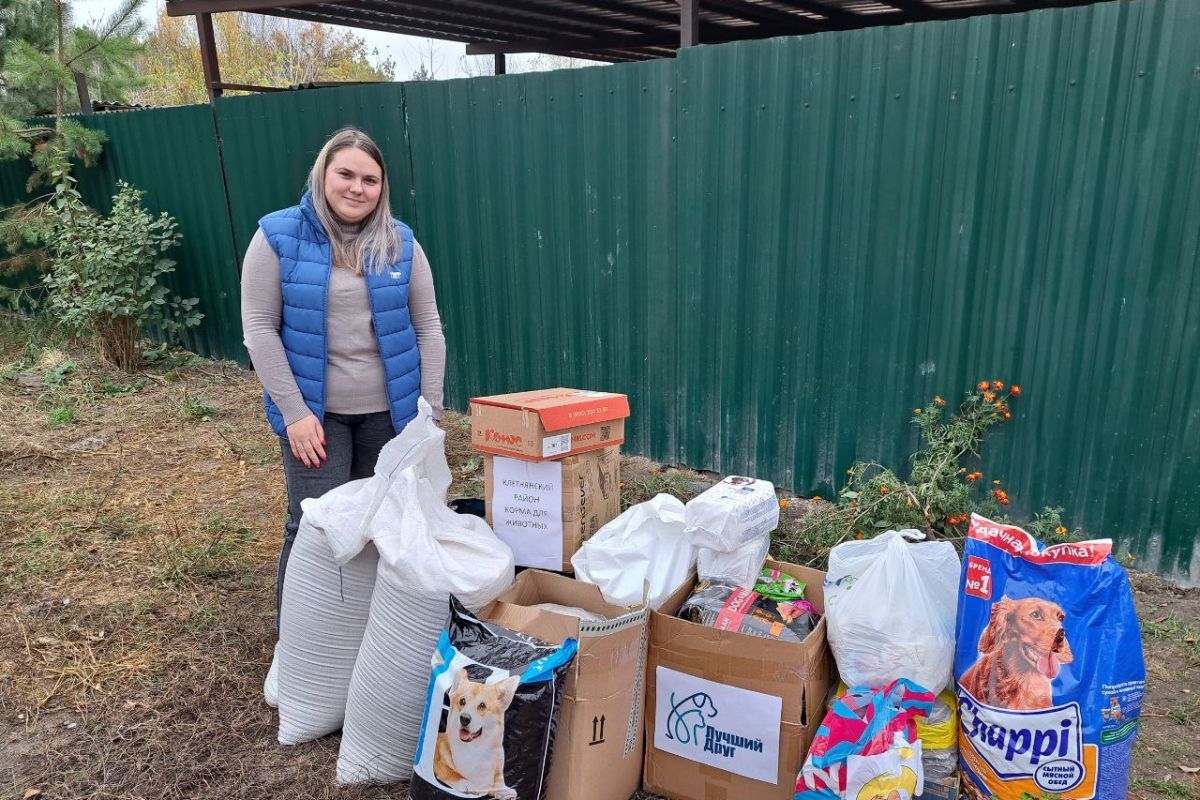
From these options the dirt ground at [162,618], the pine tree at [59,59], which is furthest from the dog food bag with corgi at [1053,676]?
the pine tree at [59,59]

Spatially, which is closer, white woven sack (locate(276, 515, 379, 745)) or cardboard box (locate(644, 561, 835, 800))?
cardboard box (locate(644, 561, 835, 800))

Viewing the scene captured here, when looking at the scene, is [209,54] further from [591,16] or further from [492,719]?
[492,719]

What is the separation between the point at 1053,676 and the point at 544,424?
150 centimetres

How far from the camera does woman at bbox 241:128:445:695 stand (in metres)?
2.34

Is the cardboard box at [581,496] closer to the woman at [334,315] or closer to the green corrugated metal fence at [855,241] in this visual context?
the woman at [334,315]

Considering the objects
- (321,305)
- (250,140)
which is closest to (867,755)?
(321,305)

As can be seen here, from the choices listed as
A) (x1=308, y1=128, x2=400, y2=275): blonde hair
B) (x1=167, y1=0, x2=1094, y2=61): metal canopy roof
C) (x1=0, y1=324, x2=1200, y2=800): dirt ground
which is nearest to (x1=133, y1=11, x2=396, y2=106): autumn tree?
(x1=167, y1=0, x2=1094, y2=61): metal canopy roof

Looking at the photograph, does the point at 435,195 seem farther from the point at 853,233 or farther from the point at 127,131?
the point at 127,131

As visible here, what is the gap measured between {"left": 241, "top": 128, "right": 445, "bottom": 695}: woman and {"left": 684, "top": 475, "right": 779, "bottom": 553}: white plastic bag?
40.1 inches

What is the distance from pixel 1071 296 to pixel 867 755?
215cm

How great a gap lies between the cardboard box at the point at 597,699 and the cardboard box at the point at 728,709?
6 cm

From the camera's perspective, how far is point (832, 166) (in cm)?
353

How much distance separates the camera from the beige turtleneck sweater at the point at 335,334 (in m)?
2.33

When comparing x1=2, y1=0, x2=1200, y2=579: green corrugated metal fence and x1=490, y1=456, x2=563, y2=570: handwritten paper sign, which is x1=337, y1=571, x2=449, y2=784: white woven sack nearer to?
x1=490, y1=456, x2=563, y2=570: handwritten paper sign
